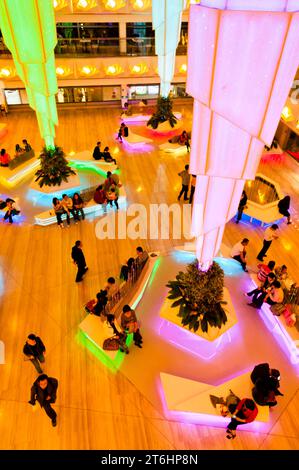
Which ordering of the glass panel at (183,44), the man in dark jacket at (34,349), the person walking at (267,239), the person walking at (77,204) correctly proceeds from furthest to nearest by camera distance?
the glass panel at (183,44)
the person walking at (77,204)
the person walking at (267,239)
the man in dark jacket at (34,349)

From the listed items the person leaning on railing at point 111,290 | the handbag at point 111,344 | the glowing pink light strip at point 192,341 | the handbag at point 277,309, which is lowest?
the glowing pink light strip at point 192,341

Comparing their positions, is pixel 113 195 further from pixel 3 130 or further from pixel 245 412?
pixel 3 130

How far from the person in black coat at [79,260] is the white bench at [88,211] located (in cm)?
216

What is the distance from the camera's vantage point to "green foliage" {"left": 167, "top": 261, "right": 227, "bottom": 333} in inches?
233

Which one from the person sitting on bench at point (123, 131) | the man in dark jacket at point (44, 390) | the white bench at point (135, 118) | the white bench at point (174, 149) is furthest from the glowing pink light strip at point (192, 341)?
the white bench at point (135, 118)

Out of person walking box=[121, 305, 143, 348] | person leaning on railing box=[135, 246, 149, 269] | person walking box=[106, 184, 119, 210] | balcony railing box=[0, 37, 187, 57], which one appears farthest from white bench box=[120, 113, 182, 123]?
person walking box=[121, 305, 143, 348]

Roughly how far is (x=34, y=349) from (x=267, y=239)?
17.4 feet

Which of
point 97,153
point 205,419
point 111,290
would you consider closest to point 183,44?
point 97,153

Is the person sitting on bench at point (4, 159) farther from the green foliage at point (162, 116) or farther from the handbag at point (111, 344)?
the handbag at point (111, 344)

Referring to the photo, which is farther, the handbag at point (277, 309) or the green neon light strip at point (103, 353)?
the handbag at point (277, 309)

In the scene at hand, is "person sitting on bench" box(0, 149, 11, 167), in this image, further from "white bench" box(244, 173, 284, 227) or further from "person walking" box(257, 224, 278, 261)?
"person walking" box(257, 224, 278, 261)

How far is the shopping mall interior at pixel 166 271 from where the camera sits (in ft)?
11.0
